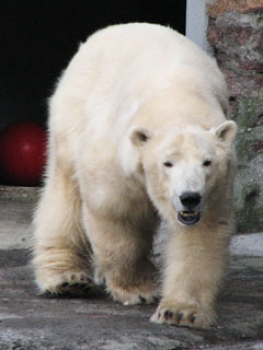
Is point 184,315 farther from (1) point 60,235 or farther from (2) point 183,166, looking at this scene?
(1) point 60,235

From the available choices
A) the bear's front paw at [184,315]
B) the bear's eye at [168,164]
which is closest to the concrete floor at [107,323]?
the bear's front paw at [184,315]

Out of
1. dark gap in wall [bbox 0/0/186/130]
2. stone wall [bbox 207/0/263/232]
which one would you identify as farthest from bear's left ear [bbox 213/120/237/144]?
dark gap in wall [bbox 0/0/186/130]

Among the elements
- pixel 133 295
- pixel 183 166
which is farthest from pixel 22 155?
pixel 183 166

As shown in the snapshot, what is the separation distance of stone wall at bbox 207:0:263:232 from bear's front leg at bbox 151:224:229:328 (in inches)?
74.2

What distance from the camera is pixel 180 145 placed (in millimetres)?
3947

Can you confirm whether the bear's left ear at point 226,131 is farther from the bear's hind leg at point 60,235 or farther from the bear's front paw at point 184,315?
the bear's hind leg at point 60,235

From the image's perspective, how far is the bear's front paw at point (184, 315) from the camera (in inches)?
161

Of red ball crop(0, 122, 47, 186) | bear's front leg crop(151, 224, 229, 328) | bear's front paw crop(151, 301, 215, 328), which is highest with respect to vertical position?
bear's front leg crop(151, 224, 229, 328)

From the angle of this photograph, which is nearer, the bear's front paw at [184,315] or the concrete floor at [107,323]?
the concrete floor at [107,323]

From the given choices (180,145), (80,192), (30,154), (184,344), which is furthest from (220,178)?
(30,154)

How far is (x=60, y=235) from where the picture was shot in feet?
16.8

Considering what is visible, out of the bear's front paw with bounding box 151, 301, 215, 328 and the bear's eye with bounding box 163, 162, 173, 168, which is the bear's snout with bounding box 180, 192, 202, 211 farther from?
the bear's front paw with bounding box 151, 301, 215, 328

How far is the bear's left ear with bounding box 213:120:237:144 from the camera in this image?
159 inches

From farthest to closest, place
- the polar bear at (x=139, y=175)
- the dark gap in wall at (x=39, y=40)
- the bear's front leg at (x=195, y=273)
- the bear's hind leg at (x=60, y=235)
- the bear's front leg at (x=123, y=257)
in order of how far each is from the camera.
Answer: the dark gap in wall at (x=39, y=40), the bear's hind leg at (x=60, y=235), the bear's front leg at (x=123, y=257), the bear's front leg at (x=195, y=273), the polar bear at (x=139, y=175)
